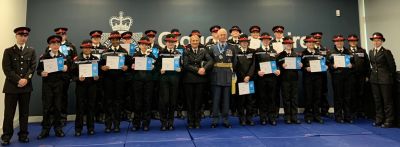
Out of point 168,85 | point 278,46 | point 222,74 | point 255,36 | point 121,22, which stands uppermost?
point 121,22

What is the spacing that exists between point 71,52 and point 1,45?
50.1 inches

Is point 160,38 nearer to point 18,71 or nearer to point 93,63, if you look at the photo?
point 93,63

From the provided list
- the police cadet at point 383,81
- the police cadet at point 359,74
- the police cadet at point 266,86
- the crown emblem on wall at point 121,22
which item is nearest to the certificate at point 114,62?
the crown emblem on wall at point 121,22

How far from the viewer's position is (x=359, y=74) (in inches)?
257

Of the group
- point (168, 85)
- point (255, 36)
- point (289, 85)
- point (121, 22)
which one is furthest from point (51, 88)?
point (289, 85)

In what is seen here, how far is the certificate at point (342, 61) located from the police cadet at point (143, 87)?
3.71 metres

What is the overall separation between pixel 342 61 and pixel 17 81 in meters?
5.97

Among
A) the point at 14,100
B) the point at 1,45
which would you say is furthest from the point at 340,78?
the point at 1,45

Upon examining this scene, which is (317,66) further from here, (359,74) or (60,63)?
(60,63)

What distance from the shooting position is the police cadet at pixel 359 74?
6.26 metres

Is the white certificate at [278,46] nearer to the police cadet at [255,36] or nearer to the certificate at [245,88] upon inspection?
the police cadet at [255,36]

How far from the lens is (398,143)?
436cm

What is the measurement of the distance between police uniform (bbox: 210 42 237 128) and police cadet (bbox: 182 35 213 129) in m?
0.15

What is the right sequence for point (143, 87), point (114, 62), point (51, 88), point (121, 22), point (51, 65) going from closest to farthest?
point (51, 65), point (51, 88), point (114, 62), point (143, 87), point (121, 22)
